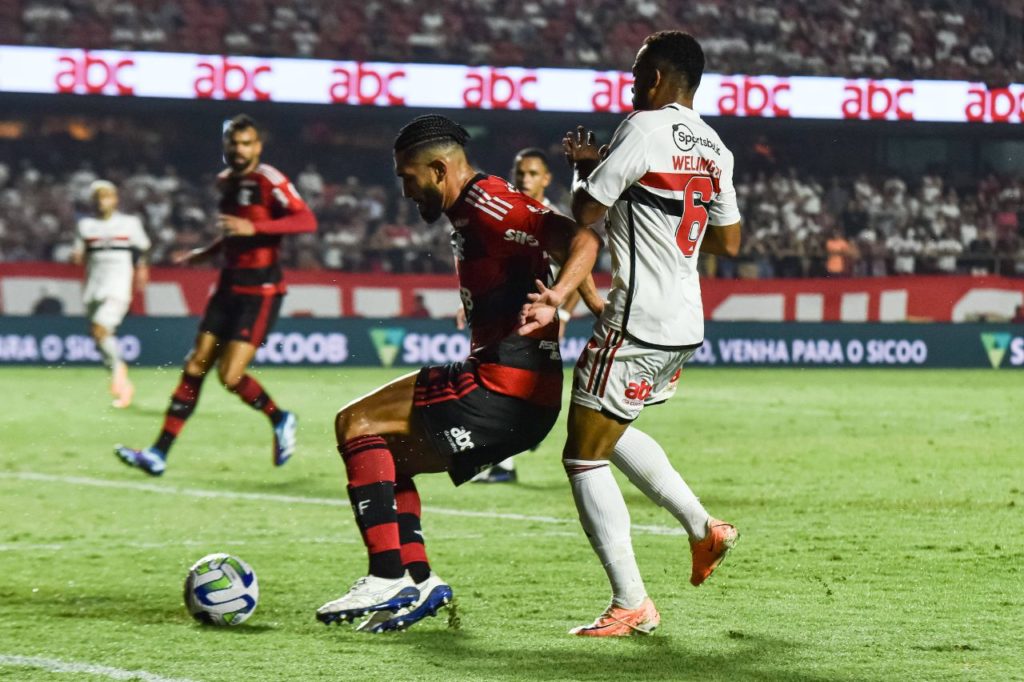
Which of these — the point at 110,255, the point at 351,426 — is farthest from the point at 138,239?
the point at 351,426

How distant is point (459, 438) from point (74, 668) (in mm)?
1412

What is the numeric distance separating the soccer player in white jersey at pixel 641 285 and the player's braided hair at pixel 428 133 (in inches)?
16.2

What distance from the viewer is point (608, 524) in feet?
16.2

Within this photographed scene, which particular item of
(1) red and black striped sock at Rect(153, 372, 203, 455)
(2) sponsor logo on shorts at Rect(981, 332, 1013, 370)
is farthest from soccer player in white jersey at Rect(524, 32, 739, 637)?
(2) sponsor logo on shorts at Rect(981, 332, 1013, 370)

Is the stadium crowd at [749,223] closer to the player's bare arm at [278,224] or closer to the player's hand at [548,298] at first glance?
the player's bare arm at [278,224]

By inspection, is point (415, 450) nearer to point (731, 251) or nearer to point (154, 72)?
point (731, 251)

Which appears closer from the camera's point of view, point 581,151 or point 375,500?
point 375,500

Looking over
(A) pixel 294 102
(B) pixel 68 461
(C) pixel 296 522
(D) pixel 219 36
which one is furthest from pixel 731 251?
(D) pixel 219 36

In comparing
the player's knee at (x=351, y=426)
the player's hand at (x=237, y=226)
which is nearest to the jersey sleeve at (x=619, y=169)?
the player's knee at (x=351, y=426)

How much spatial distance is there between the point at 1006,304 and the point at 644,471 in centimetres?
→ 1856

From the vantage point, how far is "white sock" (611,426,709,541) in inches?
203

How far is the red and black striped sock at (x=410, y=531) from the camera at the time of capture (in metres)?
5.03

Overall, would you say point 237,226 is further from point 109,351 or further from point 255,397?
point 109,351

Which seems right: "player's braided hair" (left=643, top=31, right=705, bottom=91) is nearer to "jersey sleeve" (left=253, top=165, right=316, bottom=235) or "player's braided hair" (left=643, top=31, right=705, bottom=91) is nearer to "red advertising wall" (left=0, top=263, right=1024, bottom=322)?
"jersey sleeve" (left=253, top=165, right=316, bottom=235)
